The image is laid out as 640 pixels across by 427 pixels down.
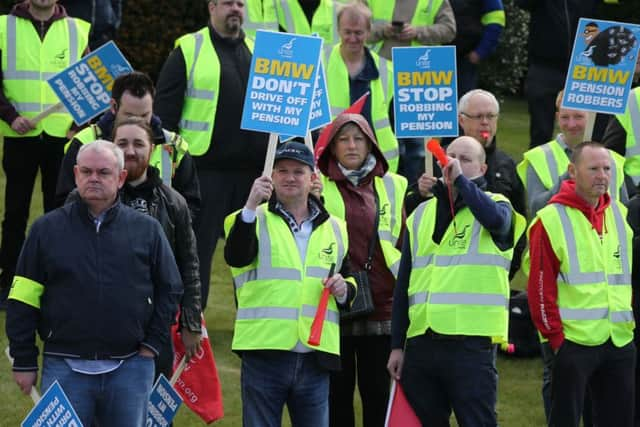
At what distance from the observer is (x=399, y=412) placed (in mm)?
9055

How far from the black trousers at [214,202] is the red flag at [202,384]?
6.19 ft

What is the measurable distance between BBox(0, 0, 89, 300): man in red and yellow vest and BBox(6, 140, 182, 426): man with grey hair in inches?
178

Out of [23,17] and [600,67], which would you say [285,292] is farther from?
[23,17]

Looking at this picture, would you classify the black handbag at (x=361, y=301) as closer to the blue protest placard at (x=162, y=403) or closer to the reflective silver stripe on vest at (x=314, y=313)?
the reflective silver stripe on vest at (x=314, y=313)

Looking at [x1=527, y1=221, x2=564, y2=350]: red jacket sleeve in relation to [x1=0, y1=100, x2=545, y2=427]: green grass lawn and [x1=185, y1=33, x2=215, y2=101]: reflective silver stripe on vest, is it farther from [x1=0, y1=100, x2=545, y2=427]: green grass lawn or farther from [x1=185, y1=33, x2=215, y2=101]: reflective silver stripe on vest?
[x1=185, y1=33, x2=215, y2=101]: reflective silver stripe on vest

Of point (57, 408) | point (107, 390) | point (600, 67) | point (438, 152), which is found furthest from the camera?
point (600, 67)

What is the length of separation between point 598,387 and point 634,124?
2848 millimetres

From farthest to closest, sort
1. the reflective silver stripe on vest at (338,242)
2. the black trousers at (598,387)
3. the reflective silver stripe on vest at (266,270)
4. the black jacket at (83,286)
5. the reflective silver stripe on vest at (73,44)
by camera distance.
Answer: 1. the reflective silver stripe on vest at (73,44)
2. the black trousers at (598,387)
3. the reflective silver stripe on vest at (338,242)
4. the reflective silver stripe on vest at (266,270)
5. the black jacket at (83,286)

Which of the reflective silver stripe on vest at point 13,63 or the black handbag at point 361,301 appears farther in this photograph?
the reflective silver stripe on vest at point 13,63

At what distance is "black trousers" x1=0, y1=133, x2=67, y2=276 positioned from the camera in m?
12.8

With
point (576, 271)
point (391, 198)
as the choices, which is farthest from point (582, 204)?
point (391, 198)

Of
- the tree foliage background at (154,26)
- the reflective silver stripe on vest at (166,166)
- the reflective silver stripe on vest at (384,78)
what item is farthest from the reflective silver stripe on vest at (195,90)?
the tree foliage background at (154,26)

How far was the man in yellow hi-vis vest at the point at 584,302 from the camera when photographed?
9.31 metres

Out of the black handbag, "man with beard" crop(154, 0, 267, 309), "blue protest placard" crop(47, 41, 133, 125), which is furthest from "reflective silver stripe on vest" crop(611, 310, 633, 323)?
"blue protest placard" crop(47, 41, 133, 125)
